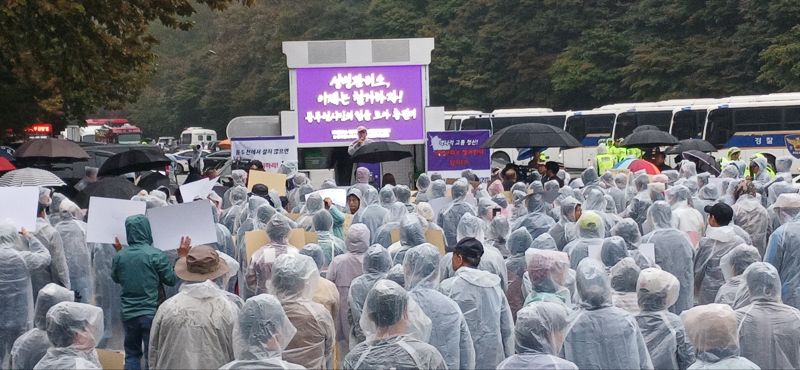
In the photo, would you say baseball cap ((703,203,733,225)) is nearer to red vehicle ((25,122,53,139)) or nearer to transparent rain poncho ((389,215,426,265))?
transparent rain poncho ((389,215,426,265))

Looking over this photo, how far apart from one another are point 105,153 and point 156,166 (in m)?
5.71

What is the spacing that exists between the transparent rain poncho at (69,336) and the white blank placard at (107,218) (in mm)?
3807

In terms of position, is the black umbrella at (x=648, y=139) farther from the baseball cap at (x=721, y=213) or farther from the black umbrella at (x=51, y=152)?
the baseball cap at (x=721, y=213)

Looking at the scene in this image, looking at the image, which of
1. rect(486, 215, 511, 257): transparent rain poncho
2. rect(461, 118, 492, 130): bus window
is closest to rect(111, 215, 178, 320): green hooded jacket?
rect(486, 215, 511, 257): transparent rain poncho

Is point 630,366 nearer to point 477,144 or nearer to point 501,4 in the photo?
point 477,144

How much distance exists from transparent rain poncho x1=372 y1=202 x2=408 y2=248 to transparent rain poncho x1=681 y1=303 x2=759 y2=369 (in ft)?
16.9

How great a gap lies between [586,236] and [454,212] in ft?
11.3

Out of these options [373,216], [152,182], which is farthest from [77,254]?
[152,182]

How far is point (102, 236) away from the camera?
10250mm

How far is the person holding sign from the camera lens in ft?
30.3

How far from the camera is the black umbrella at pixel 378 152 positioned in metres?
20.1

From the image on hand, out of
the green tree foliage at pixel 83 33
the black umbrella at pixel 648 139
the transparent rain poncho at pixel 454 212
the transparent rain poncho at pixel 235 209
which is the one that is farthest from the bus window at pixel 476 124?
the transparent rain poncho at pixel 454 212

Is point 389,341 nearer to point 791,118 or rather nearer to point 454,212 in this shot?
point 454,212

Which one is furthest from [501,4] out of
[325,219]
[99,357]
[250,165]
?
[99,357]
